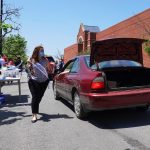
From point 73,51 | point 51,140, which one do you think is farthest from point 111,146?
point 73,51

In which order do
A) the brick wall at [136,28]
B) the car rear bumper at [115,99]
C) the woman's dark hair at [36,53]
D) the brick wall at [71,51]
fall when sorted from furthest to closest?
the brick wall at [71,51] < the brick wall at [136,28] < the woman's dark hair at [36,53] < the car rear bumper at [115,99]

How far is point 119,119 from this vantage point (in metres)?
7.93

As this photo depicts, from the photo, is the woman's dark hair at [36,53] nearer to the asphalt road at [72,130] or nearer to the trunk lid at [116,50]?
the trunk lid at [116,50]

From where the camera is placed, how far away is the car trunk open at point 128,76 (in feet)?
25.8

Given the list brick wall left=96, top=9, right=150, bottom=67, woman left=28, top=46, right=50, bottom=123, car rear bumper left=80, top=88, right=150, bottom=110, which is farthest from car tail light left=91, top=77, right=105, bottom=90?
brick wall left=96, top=9, right=150, bottom=67

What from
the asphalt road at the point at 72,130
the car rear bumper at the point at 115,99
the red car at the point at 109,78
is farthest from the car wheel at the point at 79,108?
the car rear bumper at the point at 115,99

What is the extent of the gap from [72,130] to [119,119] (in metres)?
1.49

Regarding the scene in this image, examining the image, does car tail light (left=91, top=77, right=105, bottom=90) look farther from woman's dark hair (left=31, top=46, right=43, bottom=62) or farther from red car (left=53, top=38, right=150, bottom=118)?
woman's dark hair (left=31, top=46, right=43, bottom=62)

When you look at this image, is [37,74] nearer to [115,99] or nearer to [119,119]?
[115,99]

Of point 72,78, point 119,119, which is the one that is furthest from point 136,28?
point 119,119

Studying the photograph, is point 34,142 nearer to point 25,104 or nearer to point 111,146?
point 111,146

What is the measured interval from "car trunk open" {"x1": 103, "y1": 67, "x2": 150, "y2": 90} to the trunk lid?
1.43ft

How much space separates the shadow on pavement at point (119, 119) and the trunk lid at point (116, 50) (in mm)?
1309

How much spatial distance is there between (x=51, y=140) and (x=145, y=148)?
1.68m
